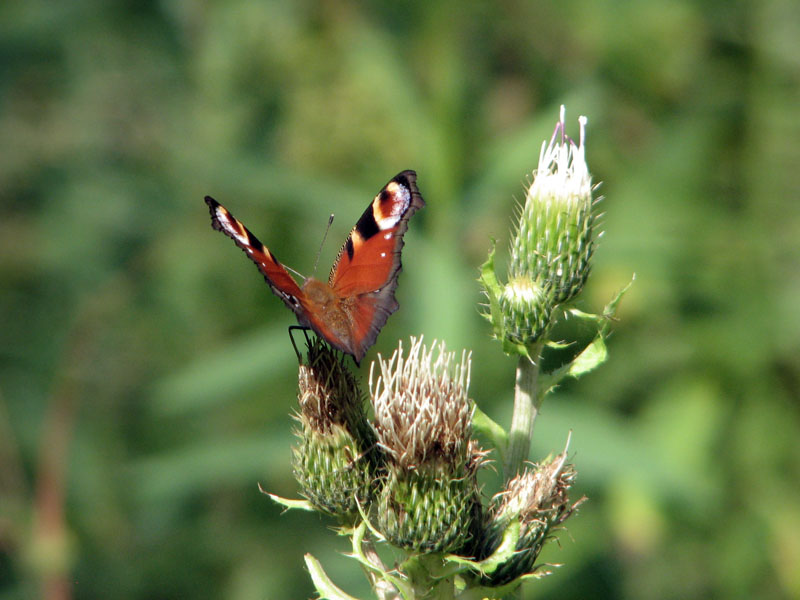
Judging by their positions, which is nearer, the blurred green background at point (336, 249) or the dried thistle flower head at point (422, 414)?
the dried thistle flower head at point (422, 414)

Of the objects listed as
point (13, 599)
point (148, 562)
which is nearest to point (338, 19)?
point (148, 562)

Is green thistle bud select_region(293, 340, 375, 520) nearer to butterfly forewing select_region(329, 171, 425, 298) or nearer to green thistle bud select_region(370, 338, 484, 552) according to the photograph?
green thistle bud select_region(370, 338, 484, 552)

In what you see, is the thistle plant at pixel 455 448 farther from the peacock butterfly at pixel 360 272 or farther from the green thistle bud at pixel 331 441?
the peacock butterfly at pixel 360 272

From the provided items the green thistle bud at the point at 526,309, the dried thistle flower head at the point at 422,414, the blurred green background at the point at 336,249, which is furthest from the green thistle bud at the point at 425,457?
the blurred green background at the point at 336,249

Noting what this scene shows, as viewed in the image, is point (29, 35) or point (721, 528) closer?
point (721, 528)

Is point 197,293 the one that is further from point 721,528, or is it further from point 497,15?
point 721,528

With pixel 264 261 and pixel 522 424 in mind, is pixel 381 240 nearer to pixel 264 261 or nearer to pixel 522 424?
pixel 264 261

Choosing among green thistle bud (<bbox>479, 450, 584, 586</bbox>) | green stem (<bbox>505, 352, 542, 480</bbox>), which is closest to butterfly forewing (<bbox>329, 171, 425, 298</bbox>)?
green stem (<bbox>505, 352, 542, 480</bbox>)
